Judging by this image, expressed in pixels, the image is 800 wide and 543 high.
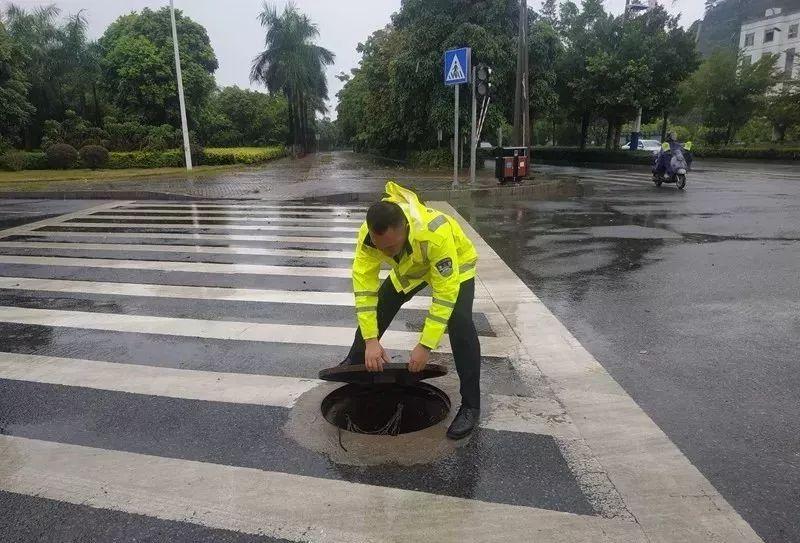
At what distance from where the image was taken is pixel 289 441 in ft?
10.4

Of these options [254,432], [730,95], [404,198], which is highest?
[730,95]

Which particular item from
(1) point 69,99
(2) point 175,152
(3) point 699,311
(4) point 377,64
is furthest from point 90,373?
(1) point 69,99

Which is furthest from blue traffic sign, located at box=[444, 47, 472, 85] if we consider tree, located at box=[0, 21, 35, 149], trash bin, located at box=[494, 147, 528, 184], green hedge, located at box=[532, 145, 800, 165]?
tree, located at box=[0, 21, 35, 149]

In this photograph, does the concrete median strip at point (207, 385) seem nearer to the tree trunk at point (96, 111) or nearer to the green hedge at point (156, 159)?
the green hedge at point (156, 159)

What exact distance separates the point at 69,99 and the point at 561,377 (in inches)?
1542

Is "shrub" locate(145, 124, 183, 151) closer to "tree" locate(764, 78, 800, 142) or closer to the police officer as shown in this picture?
the police officer

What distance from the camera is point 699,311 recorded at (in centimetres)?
527

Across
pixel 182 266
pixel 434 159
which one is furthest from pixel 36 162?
pixel 182 266

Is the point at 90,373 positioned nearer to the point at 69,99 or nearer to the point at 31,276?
the point at 31,276

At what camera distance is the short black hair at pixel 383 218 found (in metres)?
2.66

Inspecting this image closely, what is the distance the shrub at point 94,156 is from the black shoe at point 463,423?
26.9 m

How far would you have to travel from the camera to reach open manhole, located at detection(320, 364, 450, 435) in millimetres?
3484

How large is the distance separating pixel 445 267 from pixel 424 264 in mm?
177

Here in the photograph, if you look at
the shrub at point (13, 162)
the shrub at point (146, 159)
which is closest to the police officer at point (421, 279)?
the shrub at point (146, 159)
